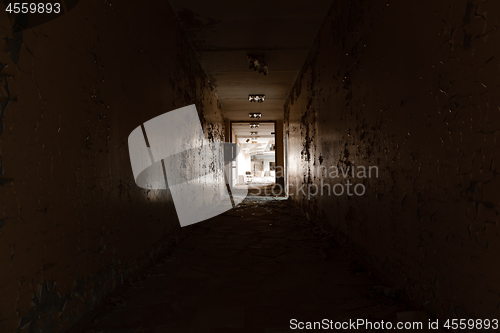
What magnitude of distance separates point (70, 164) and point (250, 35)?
310 centimetres

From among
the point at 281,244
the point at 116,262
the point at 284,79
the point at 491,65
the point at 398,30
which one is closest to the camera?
the point at 491,65

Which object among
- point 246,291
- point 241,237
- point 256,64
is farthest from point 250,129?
point 246,291

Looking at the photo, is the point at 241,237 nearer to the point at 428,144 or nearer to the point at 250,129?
the point at 428,144

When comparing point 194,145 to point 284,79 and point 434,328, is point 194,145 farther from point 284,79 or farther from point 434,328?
point 434,328

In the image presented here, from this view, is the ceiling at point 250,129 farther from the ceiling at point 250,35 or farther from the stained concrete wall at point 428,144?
the stained concrete wall at point 428,144

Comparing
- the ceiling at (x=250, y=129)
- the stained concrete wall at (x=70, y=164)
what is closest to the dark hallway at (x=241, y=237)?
the stained concrete wall at (x=70, y=164)

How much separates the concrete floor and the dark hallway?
1 cm

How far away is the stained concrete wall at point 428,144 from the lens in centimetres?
105

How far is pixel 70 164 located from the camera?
4.34 ft

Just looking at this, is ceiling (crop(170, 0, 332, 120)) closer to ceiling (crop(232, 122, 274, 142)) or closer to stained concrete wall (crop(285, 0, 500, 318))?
stained concrete wall (crop(285, 0, 500, 318))

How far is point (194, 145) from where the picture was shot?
4.09m

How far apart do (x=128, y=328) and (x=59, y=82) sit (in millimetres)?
1245

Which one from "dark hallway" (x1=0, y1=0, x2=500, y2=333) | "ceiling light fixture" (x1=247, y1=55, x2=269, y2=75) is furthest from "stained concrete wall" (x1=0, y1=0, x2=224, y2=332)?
"ceiling light fixture" (x1=247, y1=55, x2=269, y2=75)

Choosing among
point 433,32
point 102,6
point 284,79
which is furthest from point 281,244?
point 284,79
